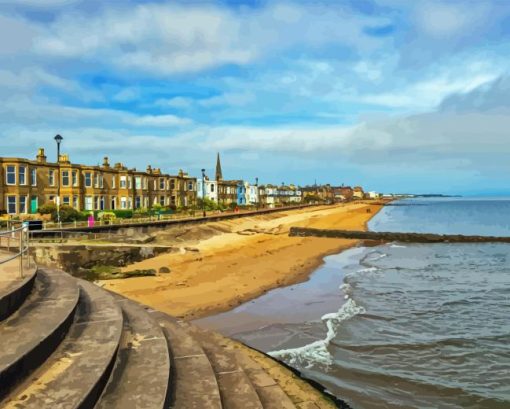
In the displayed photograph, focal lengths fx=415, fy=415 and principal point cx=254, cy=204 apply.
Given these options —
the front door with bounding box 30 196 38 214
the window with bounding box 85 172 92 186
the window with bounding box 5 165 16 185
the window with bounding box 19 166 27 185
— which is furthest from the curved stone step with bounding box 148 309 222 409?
the window with bounding box 85 172 92 186

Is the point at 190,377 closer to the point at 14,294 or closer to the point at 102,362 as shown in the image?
the point at 102,362

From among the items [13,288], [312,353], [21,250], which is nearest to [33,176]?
[21,250]

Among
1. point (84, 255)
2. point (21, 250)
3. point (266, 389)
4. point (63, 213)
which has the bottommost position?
point (84, 255)

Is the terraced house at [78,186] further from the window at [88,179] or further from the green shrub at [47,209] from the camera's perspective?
the green shrub at [47,209]

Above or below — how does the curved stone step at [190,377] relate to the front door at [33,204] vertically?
below

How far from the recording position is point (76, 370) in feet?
15.0

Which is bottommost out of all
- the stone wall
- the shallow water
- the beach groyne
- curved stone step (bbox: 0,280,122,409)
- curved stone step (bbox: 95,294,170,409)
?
the beach groyne

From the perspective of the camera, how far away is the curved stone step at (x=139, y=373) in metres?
4.41

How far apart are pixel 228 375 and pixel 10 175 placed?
3974 cm

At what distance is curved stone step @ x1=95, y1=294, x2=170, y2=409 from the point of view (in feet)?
14.5

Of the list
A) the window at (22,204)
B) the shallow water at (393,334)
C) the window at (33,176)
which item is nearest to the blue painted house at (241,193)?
the window at (33,176)

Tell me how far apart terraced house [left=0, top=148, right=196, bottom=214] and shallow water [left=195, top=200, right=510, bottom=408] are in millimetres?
29874

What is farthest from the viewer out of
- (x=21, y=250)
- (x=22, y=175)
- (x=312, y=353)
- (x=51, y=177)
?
(x=51, y=177)

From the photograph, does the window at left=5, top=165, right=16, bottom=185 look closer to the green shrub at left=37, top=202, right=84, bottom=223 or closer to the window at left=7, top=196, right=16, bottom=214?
the window at left=7, top=196, right=16, bottom=214
